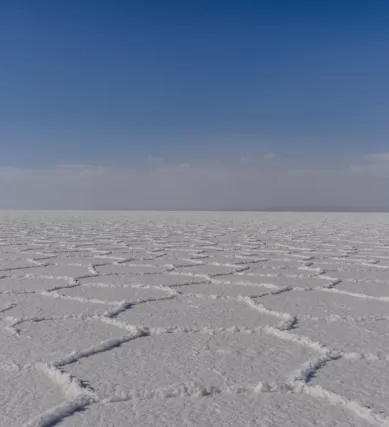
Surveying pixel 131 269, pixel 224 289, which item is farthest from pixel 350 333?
pixel 131 269

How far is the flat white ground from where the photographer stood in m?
1.18

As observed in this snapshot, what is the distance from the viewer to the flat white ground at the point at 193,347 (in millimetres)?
1183

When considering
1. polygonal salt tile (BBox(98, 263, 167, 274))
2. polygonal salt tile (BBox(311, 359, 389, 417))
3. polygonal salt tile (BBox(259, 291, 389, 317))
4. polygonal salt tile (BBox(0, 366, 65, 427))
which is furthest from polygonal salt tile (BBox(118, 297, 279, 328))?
polygonal salt tile (BBox(98, 263, 167, 274))

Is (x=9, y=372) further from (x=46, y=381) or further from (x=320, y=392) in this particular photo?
(x=320, y=392)

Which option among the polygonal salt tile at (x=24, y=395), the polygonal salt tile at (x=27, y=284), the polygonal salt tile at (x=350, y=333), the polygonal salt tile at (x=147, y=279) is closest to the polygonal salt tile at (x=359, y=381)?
the polygonal salt tile at (x=350, y=333)

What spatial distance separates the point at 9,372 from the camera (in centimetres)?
141

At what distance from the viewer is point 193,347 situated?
165 centimetres

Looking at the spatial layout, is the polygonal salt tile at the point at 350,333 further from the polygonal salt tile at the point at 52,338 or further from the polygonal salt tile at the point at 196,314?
the polygonal salt tile at the point at 52,338

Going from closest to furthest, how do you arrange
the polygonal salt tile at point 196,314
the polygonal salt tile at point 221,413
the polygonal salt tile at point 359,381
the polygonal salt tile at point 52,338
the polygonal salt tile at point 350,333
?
the polygonal salt tile at point 221,413 < the polygonal salt tile at point 359,381 < the polygonal salt tile at point 52,338 < the polygonal salt tile at point 350,333 < the polygonal salt tile at point 196,314

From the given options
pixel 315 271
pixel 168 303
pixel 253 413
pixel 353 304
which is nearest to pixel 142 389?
pixel 253 413

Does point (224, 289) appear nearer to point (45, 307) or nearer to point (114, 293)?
point (114, 293)

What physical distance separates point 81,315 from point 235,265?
5.67ft

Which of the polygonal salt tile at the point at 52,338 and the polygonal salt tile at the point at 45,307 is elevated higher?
the polygonal salt tile at the point at 45,307

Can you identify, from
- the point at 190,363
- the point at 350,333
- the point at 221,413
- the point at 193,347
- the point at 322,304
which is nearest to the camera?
the point at 221,413
